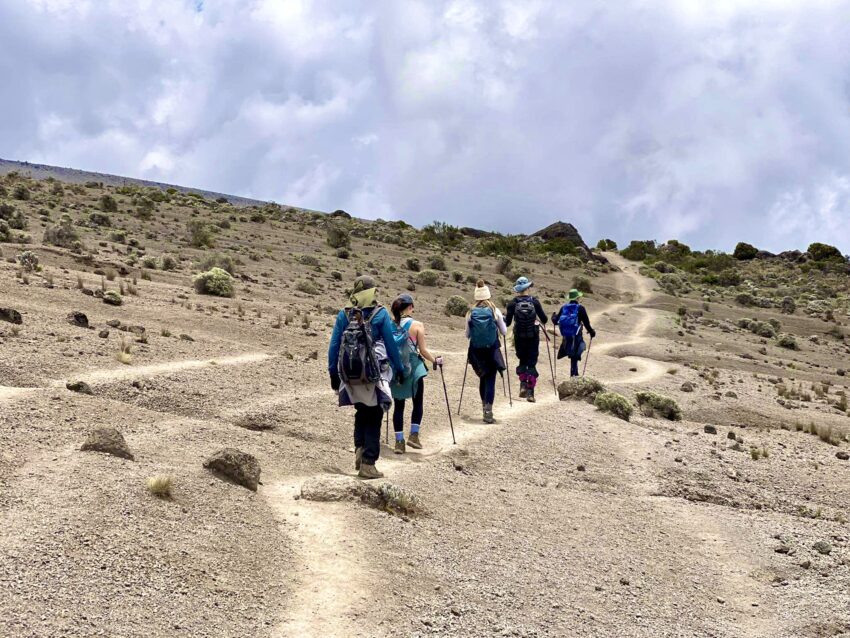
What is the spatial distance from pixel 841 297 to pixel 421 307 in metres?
43.4

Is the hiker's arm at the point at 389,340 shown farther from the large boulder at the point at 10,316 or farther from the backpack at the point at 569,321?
the backpack at the point at 569,321

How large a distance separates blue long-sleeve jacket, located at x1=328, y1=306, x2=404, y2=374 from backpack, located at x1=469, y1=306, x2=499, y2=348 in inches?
169

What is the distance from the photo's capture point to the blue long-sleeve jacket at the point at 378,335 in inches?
364

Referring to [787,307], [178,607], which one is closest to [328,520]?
[178,607]

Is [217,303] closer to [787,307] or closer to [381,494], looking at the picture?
[381,494]

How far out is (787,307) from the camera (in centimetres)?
5362

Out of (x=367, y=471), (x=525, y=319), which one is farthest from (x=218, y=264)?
(x=367, y=471)

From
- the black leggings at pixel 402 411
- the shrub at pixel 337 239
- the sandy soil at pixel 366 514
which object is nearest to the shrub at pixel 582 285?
the shrub at pixel 337 239

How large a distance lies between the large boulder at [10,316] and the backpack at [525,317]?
8.98 m

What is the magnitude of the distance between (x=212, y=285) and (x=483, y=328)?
581 inches

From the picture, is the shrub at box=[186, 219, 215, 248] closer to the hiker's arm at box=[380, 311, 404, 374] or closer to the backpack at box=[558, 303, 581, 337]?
the backpack at box=[558, 303, 581, 337]

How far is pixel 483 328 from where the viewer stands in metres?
13.6

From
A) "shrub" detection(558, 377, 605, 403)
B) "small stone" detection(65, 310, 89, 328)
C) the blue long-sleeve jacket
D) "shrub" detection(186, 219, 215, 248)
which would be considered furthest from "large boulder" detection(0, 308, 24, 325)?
"shrub" detection(186, 219, 215, 248)

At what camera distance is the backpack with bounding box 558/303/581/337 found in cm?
1838
